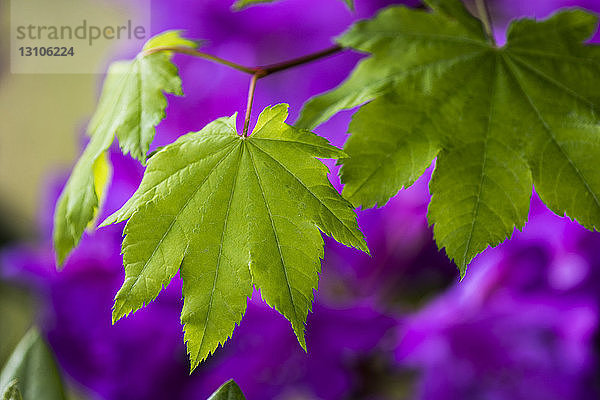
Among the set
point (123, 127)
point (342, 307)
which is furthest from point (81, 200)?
point (342, 307)

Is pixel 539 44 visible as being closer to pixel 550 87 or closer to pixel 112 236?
pixel 550 87

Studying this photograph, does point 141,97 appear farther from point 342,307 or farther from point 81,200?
point 342,307

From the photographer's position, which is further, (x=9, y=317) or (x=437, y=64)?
(x=9, y=317)

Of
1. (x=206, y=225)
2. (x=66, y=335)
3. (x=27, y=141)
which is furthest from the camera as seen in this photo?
(x=27, y=141)

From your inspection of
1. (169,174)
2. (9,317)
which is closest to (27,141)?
(9,317)

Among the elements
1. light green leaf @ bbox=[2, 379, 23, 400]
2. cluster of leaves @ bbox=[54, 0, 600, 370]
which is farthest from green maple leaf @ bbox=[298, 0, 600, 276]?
light green leaf @ bbox=[2, 379, 23, 400]

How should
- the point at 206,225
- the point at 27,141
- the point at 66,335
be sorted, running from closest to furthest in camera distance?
the point at 206,225
the point at 66,335
the point at 27,141
